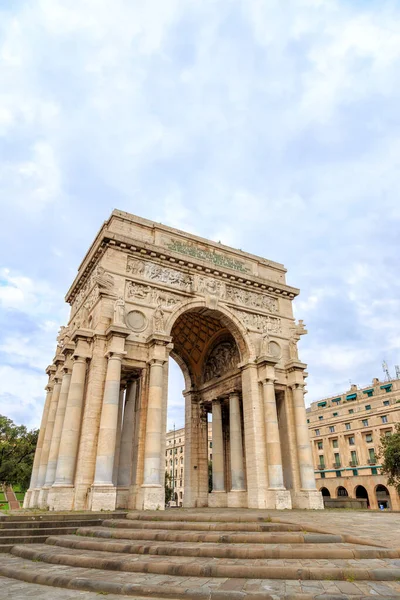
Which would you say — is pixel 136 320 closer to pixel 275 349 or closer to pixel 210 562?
pixel 275 349

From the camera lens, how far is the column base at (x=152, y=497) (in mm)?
17438

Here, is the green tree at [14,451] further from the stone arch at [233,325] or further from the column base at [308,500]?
the column base at [308,500]

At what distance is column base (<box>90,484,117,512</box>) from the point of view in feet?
53.7

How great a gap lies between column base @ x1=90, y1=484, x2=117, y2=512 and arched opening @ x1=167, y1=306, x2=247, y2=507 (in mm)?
9386

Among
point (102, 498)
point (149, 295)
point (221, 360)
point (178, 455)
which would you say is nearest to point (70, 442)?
point (102, 498)

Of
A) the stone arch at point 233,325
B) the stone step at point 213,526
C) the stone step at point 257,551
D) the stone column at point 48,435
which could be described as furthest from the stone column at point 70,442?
the stone step at point 257,551

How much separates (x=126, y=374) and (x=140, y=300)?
4.13 meters

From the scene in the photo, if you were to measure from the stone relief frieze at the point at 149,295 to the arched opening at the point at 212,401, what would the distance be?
74.1 inches

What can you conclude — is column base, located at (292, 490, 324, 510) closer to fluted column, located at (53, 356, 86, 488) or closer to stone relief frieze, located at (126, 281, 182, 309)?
fluted column, located at (53, 356, 86, 488)

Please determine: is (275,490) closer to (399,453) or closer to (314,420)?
(399,453)

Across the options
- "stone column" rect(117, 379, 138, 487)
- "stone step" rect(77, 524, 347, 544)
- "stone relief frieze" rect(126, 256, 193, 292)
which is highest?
"stone relief frieze" rect(126, 256, 193, 292)

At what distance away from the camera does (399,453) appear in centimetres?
3130

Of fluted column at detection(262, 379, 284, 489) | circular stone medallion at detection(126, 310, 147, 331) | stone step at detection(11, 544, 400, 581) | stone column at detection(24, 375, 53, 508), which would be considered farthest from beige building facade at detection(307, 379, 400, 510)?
stone step at detection(11, 544, 400, 581)

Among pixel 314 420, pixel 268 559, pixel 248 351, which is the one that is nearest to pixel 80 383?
pixel 248 351
